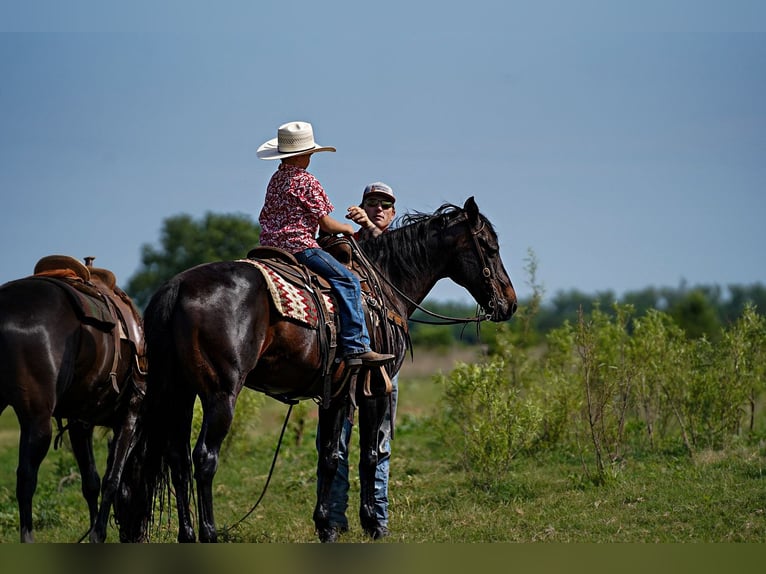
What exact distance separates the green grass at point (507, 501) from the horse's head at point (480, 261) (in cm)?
185

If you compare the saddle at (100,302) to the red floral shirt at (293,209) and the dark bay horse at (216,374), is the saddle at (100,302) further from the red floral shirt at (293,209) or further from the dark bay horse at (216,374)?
the red floral shirt at (293,209)

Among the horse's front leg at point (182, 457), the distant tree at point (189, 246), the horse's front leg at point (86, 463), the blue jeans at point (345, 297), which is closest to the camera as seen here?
the horse's front leg at point (182, 457)

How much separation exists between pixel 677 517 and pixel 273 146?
4417mm

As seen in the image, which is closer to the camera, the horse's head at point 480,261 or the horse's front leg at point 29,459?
the horse's front leg at point 29,459

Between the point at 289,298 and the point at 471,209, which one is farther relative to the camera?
the point at 471,209

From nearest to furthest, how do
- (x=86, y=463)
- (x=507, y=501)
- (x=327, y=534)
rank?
(x=327, y=534) → (x=86, y=463) → (x=507, y=501)

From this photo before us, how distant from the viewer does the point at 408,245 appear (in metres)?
7.95

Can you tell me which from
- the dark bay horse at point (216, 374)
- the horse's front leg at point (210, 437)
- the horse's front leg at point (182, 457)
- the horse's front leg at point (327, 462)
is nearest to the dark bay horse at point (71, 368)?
the dark bay horse at point (216, 374)

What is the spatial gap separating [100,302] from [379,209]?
2583mm

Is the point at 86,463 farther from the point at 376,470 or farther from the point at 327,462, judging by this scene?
the point at 376,470

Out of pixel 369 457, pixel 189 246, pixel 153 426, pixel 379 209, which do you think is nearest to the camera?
pixel 153 426

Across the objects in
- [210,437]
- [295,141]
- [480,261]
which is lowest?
[210,437]

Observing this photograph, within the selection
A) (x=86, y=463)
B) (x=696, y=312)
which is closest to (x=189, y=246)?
(x=696, y=312)

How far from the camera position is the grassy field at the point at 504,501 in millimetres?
7285
